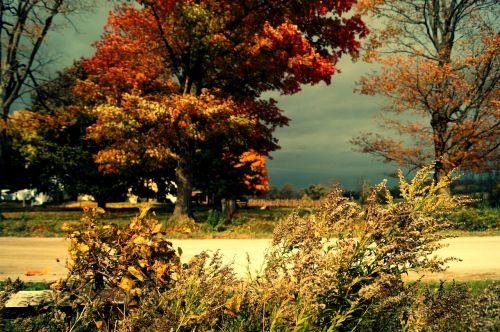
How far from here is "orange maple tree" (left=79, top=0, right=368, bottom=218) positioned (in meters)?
16.5

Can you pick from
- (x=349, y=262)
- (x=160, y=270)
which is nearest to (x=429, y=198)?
(x=349, y=262)

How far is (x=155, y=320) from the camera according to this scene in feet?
11.1

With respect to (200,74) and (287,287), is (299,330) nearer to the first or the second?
(287,287)

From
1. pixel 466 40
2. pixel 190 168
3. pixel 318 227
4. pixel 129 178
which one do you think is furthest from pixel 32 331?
pixel 129 178

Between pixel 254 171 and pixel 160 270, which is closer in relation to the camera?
pixel 160 270

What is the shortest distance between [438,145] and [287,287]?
21.1m

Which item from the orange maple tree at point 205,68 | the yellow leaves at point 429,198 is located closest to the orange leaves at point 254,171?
the orange maple tree at point 205,68

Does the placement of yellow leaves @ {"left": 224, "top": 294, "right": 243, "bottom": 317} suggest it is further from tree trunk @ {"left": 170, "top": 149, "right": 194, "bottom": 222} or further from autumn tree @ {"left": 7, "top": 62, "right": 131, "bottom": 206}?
autumn tree @ {"left": 7, "top": 62, "right": 131, "bottom": 206}

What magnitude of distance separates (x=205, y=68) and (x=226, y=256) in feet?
37.8

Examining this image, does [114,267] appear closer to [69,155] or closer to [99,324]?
[99,324]

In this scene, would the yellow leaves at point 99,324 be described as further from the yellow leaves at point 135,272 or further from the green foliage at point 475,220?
the green foliage at point 475,220

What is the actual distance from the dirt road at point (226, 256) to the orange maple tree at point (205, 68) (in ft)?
17.1

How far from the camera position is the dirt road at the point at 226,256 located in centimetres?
868

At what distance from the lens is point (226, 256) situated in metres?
9.80
